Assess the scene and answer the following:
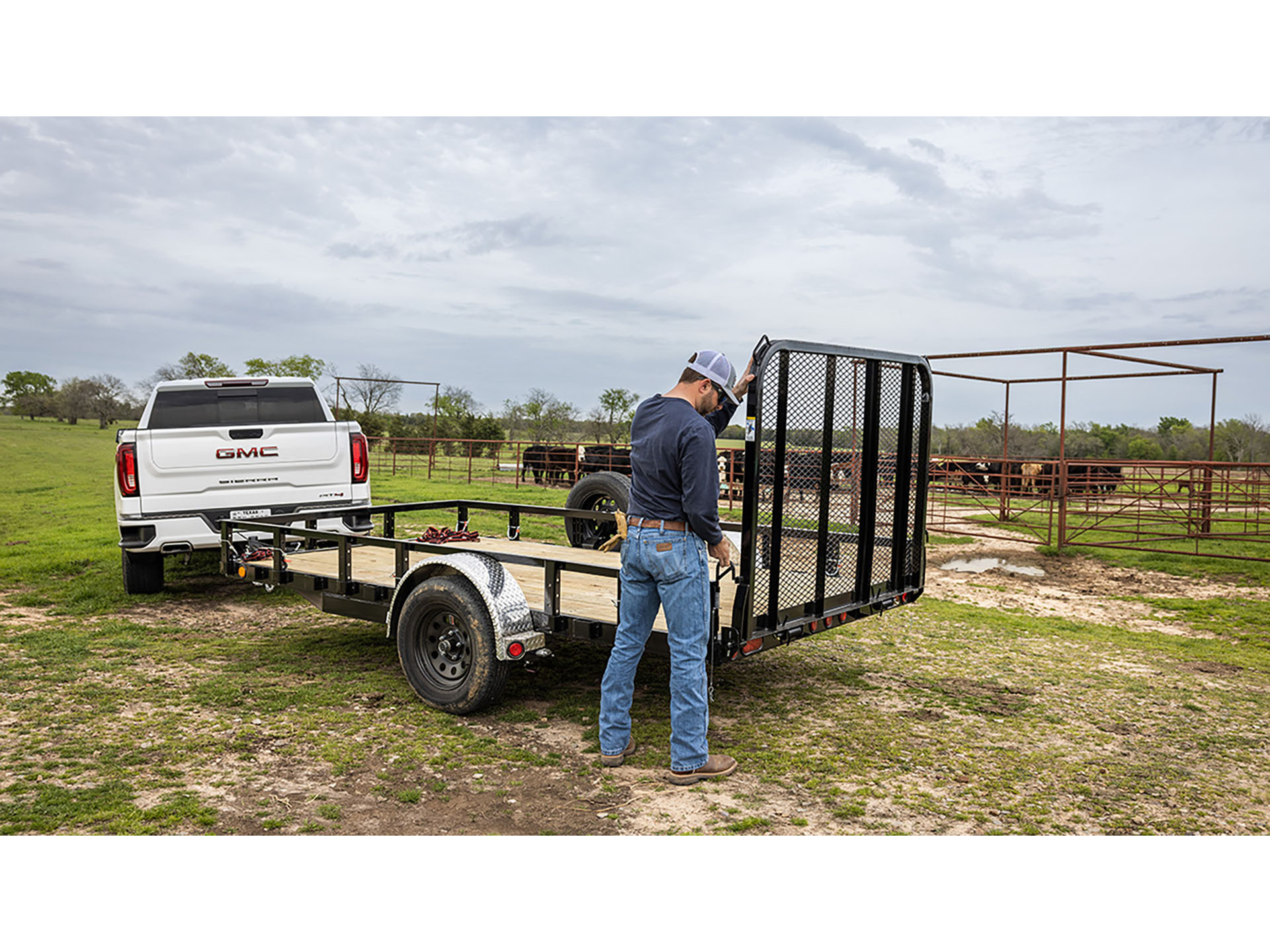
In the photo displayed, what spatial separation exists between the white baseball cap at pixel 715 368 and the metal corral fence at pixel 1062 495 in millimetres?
795

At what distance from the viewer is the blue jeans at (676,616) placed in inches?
165

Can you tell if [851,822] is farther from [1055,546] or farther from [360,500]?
[1055,546]

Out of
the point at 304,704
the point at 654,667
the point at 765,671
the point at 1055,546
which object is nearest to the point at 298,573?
the point at 304,704

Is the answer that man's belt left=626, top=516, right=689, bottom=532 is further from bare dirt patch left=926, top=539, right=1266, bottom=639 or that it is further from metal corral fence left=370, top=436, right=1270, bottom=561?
bare dirt patch left=926, top=539, right=1266, bottom=639

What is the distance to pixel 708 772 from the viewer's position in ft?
14.3

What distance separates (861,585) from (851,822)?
71.6 inches

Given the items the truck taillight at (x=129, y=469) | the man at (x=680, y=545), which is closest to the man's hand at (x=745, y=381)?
the man at (x=680, y=545)

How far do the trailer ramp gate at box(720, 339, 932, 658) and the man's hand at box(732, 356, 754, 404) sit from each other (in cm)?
6

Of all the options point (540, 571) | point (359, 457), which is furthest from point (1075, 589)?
point (359, 457)

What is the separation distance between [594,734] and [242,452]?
4982 mm

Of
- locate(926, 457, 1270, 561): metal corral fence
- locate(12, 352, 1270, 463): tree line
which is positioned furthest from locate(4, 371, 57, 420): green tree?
locate(926, 457, 1270, 561): metal corral fence

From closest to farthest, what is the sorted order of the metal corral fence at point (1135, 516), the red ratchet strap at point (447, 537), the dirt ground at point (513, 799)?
the dirt ground at point (513, 799) < the red ratchet strap at point (447, 537) < the metal corral fence at point (1135, 516)

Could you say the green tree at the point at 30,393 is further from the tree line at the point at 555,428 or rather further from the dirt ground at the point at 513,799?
the dirt ground at the point at 513,799

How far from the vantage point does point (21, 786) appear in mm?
4109
